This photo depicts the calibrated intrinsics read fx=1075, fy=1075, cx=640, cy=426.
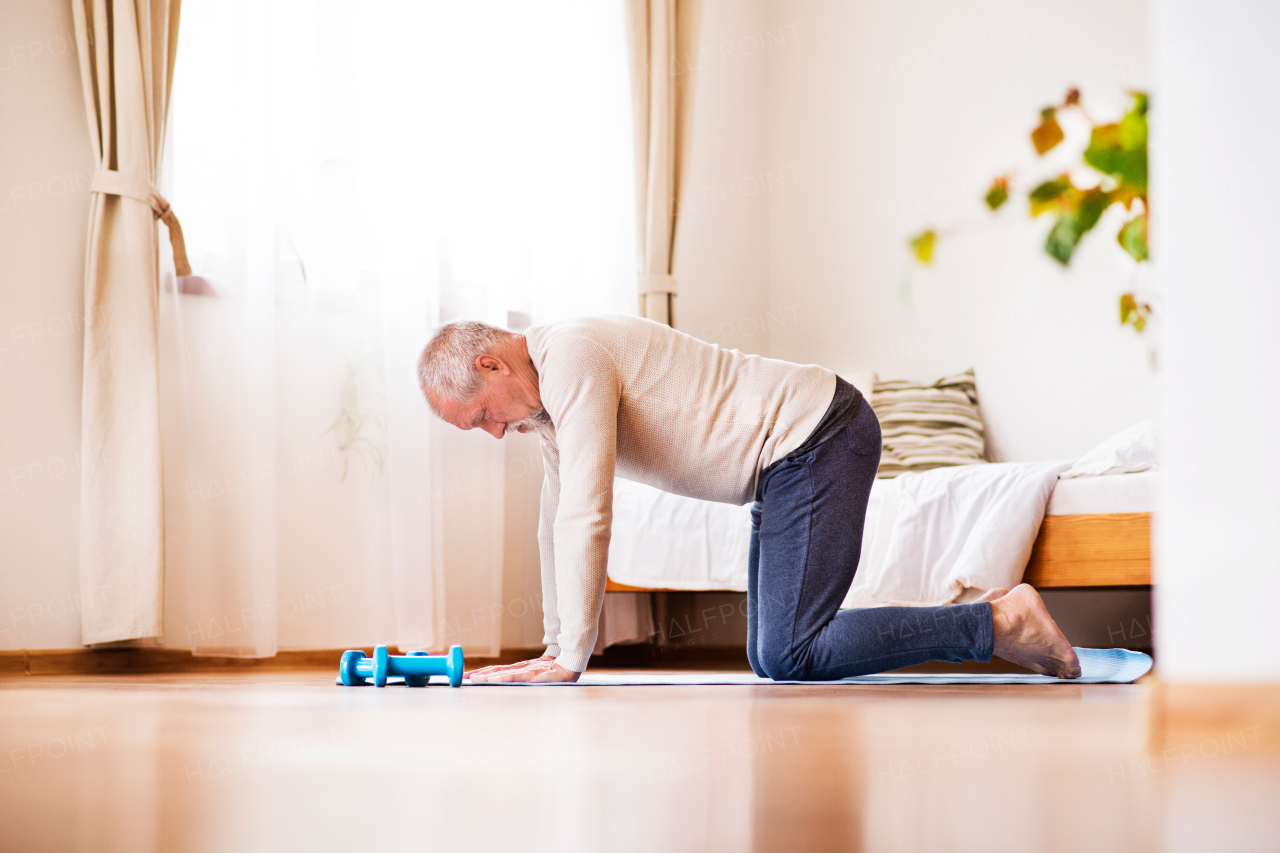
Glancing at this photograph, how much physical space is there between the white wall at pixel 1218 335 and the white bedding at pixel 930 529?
195cm

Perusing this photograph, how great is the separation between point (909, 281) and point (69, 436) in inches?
103

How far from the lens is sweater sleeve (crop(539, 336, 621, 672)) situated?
1.56 meters

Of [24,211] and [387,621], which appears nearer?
[24,211]

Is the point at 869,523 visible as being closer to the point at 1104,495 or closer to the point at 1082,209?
the point at 1104,495

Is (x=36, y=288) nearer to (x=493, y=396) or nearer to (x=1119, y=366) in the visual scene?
(x=493, y=396)

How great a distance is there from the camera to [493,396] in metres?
1.71

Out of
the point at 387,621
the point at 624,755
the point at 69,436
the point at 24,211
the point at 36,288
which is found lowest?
the point at 387,621

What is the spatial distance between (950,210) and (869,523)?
1530mm

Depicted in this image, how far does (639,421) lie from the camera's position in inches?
67.6

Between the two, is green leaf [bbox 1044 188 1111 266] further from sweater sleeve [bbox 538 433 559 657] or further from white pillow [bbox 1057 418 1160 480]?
white pillow [bbox 1057 418 1160 480]

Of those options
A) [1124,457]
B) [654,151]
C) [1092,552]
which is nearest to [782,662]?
[1092,552]

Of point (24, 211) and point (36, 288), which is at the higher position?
point (24, 211)

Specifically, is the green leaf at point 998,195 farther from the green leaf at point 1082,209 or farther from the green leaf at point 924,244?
the green leaf at point 1082,209

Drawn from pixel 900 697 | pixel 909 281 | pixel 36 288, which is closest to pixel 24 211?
pixel 36 288
